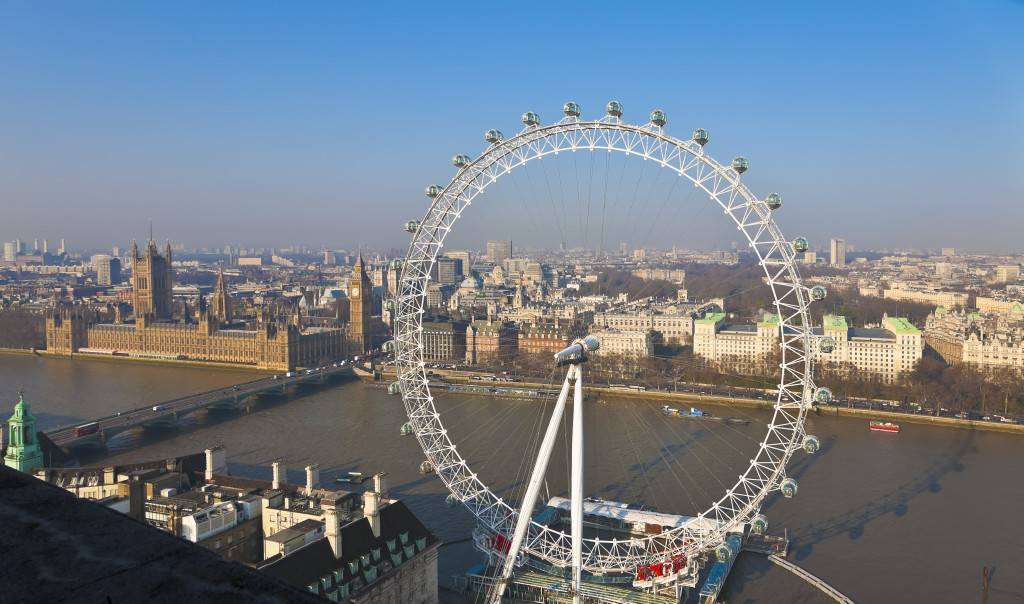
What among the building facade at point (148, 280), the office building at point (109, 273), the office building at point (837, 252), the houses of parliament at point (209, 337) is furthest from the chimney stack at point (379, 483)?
the office building at point (837, 252)

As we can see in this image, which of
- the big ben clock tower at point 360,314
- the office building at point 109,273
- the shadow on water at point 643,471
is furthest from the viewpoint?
the office building at point 109,273

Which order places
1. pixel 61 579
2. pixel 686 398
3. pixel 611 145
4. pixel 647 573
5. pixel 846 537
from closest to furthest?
pixel 61 579
pixel 647 573
pixel 611 145
pixel 846 537
pixel 686 398

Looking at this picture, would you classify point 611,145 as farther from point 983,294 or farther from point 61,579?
point 983,294

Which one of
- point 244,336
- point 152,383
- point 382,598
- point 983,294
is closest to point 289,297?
point 244,336

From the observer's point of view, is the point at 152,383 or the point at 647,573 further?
the point at 152,383

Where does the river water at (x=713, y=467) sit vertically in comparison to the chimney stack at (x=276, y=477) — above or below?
below

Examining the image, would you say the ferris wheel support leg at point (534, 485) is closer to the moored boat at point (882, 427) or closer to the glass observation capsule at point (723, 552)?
the glass observation capsule at point (723, 552)
